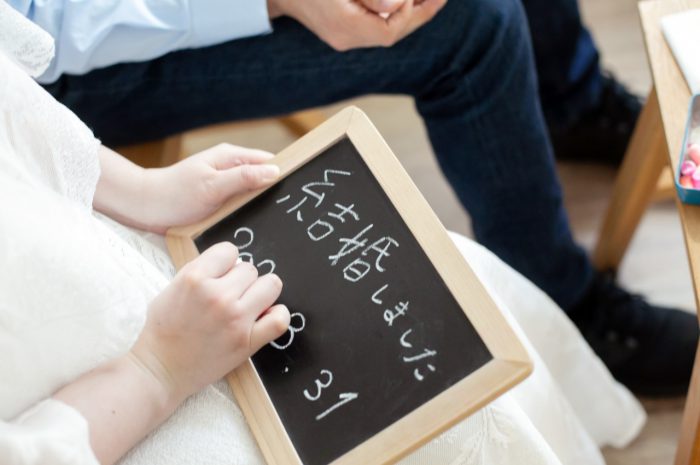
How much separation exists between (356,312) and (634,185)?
0.59 meters

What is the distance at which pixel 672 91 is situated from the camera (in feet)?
2.53

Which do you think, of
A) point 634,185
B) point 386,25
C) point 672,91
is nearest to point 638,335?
point 634,185

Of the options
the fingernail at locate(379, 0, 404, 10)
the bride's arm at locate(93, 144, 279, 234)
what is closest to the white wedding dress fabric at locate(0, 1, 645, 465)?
the bride's arm at locate(93, 144, 279, 234)

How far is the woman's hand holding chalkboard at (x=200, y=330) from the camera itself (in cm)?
67

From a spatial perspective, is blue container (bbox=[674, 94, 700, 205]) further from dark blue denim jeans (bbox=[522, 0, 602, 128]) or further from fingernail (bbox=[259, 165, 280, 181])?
dark blue denim jeans (bbox=[522, 0, 602, 128])

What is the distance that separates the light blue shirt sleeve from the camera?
2.79 ft

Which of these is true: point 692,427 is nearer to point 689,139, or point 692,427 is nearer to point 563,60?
point 689,139

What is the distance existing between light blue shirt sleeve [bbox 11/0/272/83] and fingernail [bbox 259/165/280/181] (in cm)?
23

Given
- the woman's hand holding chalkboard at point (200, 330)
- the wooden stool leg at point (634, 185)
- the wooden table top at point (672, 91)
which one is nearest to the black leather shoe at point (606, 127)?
the wooden stool leg at point (634, 185)

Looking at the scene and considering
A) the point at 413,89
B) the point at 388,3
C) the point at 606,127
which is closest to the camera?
the point at 388,3

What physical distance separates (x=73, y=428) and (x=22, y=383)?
60 mm

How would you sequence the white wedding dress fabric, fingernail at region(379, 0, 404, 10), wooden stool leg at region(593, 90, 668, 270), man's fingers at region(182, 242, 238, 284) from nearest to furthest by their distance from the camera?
the white wedding dress fabric
man's fingers at region(182, 242, 238, 284)
fingernail at region(379, 0, 404, 10)
wooden stool leg at region(593, 90, 668, 270)

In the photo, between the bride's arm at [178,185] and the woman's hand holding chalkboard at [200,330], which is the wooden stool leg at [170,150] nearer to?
the bride's arm at [178,185]

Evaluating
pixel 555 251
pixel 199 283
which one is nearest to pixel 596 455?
pixel 555 251
